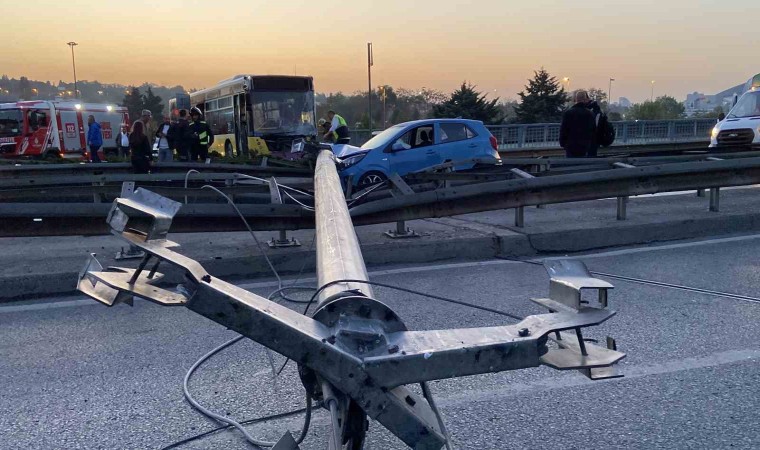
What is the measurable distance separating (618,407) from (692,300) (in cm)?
231

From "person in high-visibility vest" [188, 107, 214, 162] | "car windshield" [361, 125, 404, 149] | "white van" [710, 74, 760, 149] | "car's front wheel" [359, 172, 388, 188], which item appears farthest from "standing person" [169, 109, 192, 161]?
"white van" [710, 74, 760, 149]

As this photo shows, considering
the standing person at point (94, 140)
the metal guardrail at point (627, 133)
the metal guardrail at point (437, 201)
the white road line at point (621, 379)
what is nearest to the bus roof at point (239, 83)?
the standing person at point (94, 140)

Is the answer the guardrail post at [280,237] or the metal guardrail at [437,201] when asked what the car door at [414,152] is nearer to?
the metal guardrail at [437,201]

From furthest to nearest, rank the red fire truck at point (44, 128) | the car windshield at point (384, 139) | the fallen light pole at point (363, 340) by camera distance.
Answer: the red fire truck at point (44, 128), the car windshield at point (384, 139), the fallen light pole at point (363, 340)

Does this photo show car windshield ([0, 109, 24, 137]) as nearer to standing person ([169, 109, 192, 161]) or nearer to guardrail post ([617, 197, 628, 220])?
standing person ([169, 109, 192, 161])

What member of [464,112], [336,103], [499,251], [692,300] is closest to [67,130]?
[464,112]

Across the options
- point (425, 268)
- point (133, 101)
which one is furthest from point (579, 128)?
point (133, 101)

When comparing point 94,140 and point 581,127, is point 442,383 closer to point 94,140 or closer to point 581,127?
point 581,127

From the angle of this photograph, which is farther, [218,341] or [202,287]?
[218,341]

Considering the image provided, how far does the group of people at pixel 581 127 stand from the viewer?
35.7 feet

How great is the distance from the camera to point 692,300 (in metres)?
5.36

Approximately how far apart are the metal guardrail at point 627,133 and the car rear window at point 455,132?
16.0 m

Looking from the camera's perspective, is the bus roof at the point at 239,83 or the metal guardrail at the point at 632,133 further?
the metal guardrail at the point at 632,133

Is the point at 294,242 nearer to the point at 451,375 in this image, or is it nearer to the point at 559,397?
the point at 559,397
